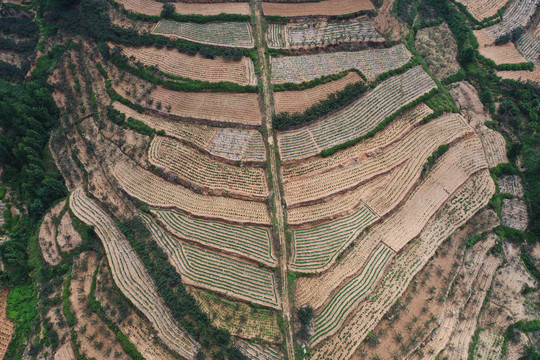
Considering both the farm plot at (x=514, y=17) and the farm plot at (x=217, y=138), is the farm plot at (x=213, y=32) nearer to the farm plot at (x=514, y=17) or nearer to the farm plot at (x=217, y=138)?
the farm plot at (x=217, y=138)

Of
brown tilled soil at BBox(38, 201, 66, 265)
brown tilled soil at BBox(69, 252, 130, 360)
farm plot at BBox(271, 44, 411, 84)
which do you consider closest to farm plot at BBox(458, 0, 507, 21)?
farm plot at BBox(271, 44, 411, 84)

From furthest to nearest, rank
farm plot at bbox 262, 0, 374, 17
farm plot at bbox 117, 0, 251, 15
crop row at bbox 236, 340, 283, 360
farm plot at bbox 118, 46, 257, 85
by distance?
farm plot at bbox 262, 0, 374, 17 → farm plot at bbox 117, 0, 251, 15 → farm plot at bbox 118, 46, 257, 85 → crop row at bbox 236, 340, 283, 360

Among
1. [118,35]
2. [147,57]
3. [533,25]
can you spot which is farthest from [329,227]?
[533,25]

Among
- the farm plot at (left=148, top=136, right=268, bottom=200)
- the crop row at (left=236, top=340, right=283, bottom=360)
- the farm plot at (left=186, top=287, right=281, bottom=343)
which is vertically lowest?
the crop row at (left=236, top=340, right=283, bottom=360)

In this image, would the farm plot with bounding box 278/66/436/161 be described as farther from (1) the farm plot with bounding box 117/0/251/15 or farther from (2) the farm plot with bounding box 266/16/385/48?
(1) the farm plot with bounding box 117/0/251/15

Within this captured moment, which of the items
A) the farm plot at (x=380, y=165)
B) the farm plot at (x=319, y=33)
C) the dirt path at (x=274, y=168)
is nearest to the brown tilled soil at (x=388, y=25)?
the farm plot at (x=319, y=33)

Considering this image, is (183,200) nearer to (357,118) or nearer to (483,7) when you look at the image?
(357,118)
